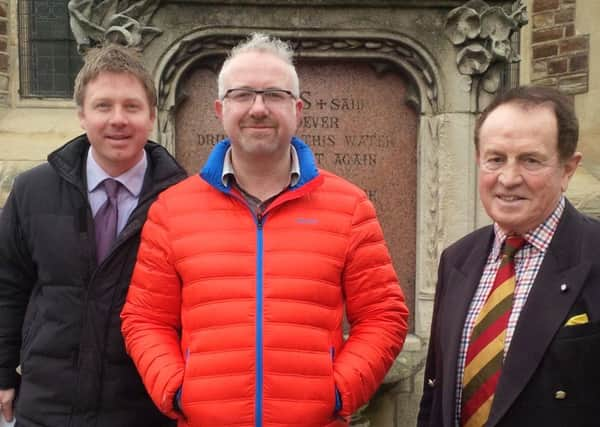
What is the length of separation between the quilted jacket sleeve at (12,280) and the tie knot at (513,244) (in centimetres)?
146

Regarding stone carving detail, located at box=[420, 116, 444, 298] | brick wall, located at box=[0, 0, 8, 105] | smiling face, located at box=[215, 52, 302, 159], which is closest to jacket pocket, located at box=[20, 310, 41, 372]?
smiling face, located at box=[215, 52, 302, 159]

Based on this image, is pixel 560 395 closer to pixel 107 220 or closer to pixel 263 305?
pixel 263 305

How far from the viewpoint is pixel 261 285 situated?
2113mm

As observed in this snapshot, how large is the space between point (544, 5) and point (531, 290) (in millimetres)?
6168

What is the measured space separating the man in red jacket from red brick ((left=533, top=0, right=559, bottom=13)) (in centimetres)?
577

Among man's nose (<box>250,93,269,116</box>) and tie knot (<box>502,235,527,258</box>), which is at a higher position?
man's nose (<box>250,93,269,116</box>)

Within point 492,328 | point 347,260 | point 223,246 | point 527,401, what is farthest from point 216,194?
point 527,401

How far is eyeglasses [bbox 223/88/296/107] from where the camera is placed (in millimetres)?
2178

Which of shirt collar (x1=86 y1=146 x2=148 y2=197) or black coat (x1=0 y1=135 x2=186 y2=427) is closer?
black coat (x1=0 y1=135 x2=186 y2=427)

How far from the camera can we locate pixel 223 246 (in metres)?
2.15

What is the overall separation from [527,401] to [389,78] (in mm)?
2893

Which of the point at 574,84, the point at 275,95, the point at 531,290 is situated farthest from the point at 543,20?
the point at 531,290

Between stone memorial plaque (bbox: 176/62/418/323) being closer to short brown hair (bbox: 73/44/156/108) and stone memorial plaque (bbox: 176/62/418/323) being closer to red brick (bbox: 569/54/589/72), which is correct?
short brown hair (bbox: 73/44/156/108)

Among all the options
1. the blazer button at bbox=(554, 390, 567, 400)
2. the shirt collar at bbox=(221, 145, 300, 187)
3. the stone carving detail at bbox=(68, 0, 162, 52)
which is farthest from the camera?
the stone carving detail at bbox=(68, 0, 162, 52)
